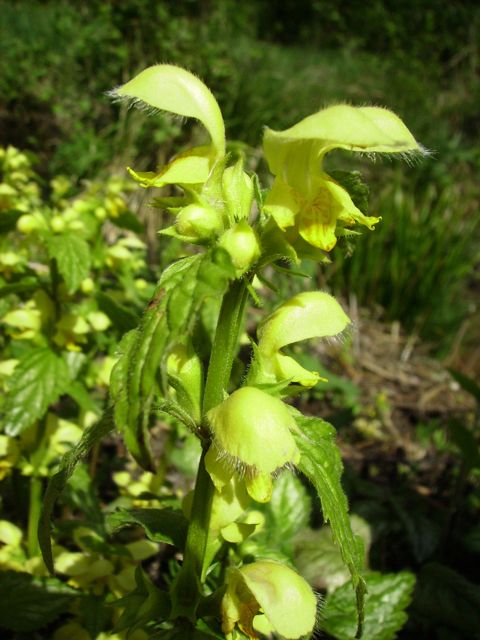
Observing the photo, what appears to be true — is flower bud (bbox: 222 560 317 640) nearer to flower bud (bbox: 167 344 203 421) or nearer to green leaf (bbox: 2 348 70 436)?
flower bud (bbox: 167 344 203 421)

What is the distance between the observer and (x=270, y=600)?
877 mm

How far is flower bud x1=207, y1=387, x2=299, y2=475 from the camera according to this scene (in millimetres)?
773

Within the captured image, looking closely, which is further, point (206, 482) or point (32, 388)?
point (32, 388)

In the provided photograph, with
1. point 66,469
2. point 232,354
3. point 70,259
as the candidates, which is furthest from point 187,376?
point 70,259

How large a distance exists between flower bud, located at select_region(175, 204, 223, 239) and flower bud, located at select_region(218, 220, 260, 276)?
34 millimetres

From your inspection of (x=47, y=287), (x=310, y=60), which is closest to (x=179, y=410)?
(x=47, y=287)

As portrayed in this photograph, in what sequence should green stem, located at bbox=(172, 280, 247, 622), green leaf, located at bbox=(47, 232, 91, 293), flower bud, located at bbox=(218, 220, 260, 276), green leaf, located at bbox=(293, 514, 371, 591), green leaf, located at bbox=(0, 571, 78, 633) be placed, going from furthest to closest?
1. green leaf, located at bbox=(293, 514, 371, 591)
2. green leaf, located at bbox=(47, 232, 91, 293)
3. green leaf, located at bbox=(0, 571, 78, 633)
4. green stem, located at bbox=(172, 280, 247, 622)
5. flower bud, located at bbox=(218, 220, 260, 276)

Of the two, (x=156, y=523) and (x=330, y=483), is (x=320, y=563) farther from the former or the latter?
(x=330, y=483)

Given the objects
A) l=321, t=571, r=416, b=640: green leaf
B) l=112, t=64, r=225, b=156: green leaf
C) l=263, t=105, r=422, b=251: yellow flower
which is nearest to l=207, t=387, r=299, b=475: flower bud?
l=263, t=105, r=422, b=251: yellow flower

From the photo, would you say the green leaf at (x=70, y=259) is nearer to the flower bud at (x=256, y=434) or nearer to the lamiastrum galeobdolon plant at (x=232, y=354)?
the lamiastrum galeobdolon plant at (x=232, y=354)

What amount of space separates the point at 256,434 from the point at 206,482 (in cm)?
18

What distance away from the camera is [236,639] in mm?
935

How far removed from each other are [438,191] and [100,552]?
4.71m

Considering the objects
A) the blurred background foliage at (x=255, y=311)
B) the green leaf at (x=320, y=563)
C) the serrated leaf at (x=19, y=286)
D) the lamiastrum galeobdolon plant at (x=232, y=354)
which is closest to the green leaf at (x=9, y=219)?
the blurred background foliage at (x=255, y=311)
